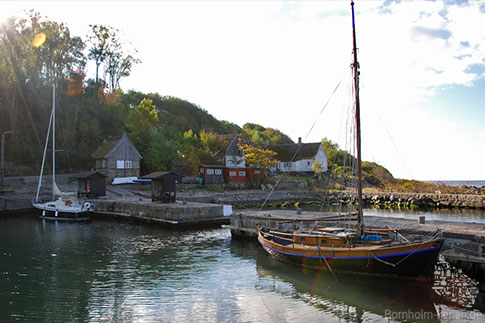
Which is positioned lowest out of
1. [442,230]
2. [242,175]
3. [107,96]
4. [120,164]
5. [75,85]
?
[442,230]

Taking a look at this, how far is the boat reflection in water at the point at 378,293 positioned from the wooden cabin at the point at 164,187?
18.8 m

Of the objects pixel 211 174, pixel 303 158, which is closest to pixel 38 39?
pixel 211 174

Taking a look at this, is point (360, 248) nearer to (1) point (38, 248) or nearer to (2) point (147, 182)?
(1) point (38, 248)

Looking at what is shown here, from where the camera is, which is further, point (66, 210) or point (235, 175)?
point (235, 175)

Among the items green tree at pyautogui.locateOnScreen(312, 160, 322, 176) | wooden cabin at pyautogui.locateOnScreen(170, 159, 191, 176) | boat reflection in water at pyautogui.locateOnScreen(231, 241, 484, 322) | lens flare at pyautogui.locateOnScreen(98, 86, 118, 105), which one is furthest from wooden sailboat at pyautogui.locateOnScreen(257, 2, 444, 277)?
lens flare at pyautogui.locateOnScreen(98, 86, 118, 105)

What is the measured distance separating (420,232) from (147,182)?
137 ft

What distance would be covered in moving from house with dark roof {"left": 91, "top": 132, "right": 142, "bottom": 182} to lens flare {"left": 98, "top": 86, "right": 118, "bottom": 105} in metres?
27.5

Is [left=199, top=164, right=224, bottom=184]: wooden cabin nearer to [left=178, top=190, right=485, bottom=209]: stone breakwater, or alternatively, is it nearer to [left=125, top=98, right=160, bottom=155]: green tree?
[left=178, top=190, right=485, bottom=209]: stone breakwater

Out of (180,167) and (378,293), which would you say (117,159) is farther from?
(378,293)

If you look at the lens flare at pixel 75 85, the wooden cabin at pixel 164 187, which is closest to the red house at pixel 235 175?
the wooden cabin at pixel 164 187

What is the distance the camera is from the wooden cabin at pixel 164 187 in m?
35.2

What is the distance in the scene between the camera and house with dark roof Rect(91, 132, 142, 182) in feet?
174

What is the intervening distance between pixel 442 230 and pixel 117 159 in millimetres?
45053

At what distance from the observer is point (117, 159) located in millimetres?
53594
